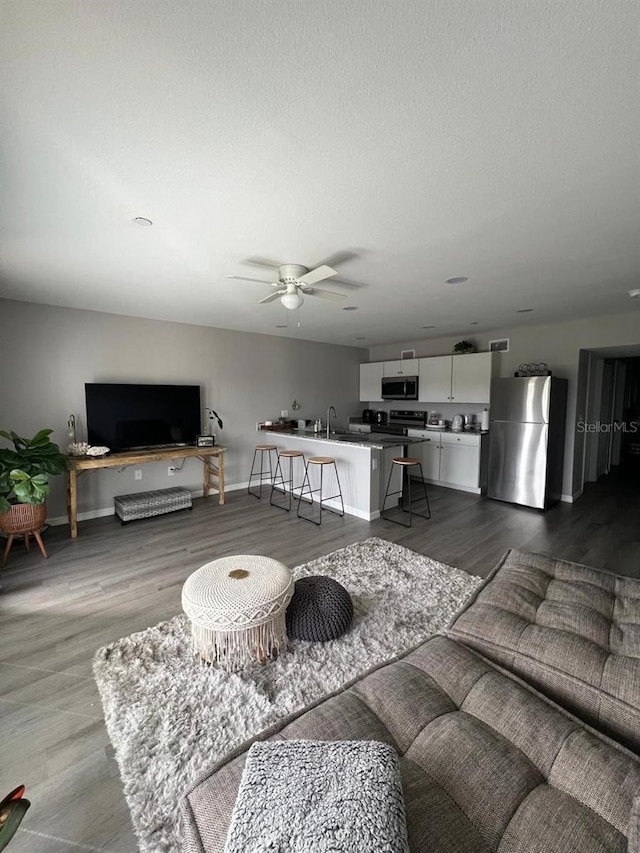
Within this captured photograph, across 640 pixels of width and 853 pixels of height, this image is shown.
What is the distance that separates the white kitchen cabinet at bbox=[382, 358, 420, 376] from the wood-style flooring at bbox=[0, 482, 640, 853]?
2203 mm

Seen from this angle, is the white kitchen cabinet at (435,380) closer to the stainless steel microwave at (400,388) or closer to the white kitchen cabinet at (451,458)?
the stainless steel microwave at (400,388)

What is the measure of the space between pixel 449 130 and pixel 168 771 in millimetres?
2768

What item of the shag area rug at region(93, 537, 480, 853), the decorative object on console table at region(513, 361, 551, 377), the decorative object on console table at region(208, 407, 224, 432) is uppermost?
the decorative object on console table at region(513, 361, 551, 377)

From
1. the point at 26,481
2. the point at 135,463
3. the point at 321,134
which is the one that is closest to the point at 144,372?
the point at 135,463

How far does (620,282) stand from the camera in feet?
10.4

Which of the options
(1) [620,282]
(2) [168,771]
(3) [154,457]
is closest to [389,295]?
(1) [620,282]

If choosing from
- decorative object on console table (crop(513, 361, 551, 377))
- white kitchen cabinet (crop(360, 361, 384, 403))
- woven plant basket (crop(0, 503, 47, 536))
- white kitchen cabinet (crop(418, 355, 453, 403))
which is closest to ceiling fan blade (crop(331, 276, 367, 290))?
white kitchen cabinet (crop(418, 355, 453, 403))

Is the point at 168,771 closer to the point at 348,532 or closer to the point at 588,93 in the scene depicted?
the point at 348,532

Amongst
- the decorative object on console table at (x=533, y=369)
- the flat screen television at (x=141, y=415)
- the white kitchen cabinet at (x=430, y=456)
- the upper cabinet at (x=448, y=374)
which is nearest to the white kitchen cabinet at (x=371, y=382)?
the upper cabinet at (x=448, y=374)

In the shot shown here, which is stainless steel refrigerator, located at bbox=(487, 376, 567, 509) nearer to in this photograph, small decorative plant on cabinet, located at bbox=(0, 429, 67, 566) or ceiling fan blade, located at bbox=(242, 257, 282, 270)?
ceiling fan blade, located at bbox=(242, 257, 282, 270)

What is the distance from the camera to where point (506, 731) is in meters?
1.06

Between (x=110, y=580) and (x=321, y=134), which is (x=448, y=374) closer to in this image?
(x=321, y=134)

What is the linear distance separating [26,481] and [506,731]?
3.59 metres

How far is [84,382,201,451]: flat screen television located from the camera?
165 inches
